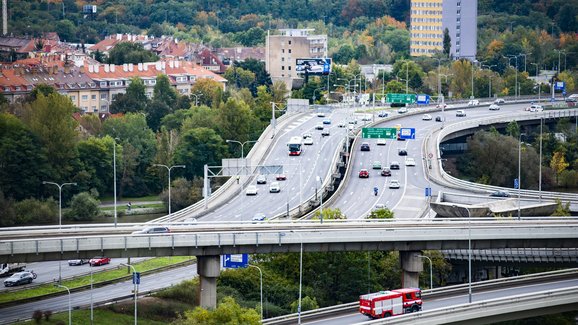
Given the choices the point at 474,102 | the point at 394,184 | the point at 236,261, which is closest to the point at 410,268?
the point at 236,261

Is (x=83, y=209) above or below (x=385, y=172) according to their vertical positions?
below

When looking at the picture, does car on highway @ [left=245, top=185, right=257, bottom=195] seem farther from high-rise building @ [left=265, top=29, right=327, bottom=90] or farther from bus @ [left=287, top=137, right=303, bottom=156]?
high-rise building @ [left=265, top=29, right=327, bottom=90]

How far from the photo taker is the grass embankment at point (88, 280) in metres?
78.4

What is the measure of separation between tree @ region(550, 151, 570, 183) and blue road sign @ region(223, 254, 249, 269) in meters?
72.6

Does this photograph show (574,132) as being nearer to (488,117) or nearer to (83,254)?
(488,117)

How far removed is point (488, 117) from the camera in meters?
155

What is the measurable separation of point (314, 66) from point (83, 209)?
6899 cm

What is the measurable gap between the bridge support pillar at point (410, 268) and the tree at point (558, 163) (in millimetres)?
68415

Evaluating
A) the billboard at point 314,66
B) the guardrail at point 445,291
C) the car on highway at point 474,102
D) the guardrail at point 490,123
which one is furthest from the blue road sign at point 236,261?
the billboard at point 314,66

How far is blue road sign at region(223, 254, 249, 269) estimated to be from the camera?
252 ft

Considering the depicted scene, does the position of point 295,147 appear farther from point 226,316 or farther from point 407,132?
point 226,316

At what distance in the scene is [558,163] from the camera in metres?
146

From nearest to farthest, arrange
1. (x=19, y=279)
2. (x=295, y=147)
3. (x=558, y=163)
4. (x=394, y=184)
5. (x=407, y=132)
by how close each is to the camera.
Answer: (x=19, y=279) → (x=394, y=184) → (x=295, y=147) → (x=407, y=132) → (x=558, y=163)

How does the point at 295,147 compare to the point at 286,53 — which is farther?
the point at 286,53
